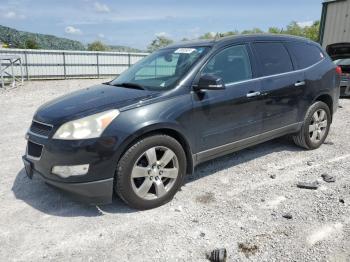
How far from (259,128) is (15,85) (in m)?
13.7

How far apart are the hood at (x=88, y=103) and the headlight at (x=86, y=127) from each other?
64 millimetres

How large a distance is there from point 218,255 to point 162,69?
7.75 feet

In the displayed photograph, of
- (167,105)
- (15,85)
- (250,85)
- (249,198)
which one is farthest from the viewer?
(15,85)

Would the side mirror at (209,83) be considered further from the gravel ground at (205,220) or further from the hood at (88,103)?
the gravel ground at (205,220)

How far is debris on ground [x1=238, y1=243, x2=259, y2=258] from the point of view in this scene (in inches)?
103

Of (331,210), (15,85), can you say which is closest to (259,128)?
(331,210)

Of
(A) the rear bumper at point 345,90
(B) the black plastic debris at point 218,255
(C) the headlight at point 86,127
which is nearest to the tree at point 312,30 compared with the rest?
(A) the rear bumper at point 345,90

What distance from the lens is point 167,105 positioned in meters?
3.32

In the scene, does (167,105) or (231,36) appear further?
(231,36)

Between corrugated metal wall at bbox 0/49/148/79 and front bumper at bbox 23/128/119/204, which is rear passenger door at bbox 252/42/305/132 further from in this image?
corrugated metal wall at bbox 0/49/148/79

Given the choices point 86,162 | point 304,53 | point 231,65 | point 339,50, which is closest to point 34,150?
point 86,162

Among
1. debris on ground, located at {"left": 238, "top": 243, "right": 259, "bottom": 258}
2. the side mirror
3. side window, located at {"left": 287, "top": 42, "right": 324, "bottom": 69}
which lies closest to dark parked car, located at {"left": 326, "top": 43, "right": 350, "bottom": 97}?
side window, located at {"left": 287, "top": 42, "right": 324, "bottom": 69}

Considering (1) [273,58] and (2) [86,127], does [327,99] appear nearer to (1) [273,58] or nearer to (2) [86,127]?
(1) [273,58]

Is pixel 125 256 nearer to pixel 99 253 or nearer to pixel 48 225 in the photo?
pixel 99 253
